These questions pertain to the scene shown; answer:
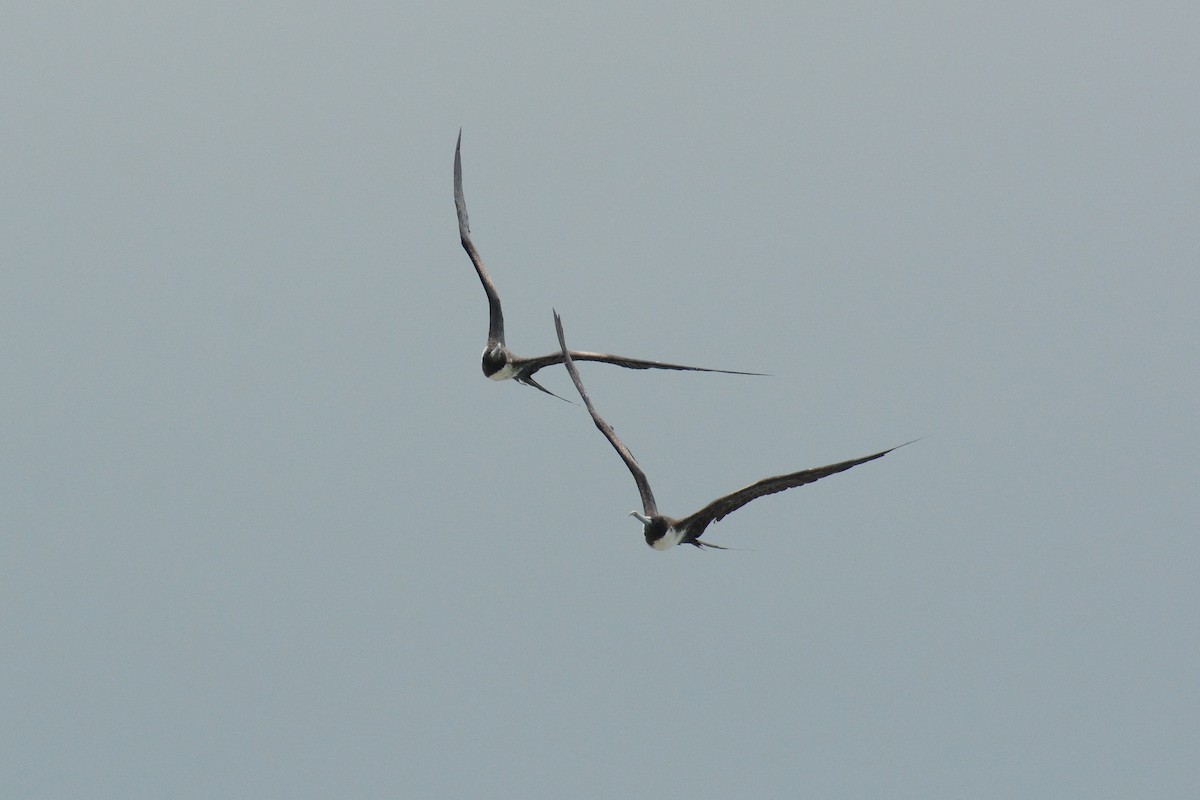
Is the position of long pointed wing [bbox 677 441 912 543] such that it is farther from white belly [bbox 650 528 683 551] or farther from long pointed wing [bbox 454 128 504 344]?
long pointed wing [bbox 454 128 504 344]

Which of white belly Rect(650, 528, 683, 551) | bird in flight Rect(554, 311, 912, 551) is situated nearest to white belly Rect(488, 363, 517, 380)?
bird in flight Rect(554, 311, 912, 551)

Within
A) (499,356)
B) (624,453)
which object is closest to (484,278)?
(499,356)

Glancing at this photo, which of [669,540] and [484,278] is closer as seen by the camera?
[669,540]

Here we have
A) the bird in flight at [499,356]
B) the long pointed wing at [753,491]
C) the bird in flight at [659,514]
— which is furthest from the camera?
the bird in flight at [499,356]

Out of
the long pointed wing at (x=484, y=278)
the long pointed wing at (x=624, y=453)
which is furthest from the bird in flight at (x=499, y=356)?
the long pointed wing at (x=624, y=453)

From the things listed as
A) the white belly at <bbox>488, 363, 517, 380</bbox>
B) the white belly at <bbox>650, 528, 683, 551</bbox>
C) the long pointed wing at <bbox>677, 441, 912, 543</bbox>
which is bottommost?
the white belly at <bbox>650, 528, 683, 551</bbox>

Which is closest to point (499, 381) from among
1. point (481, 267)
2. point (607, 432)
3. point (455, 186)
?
point (481, 267)

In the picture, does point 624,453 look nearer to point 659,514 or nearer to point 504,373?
point 659,514

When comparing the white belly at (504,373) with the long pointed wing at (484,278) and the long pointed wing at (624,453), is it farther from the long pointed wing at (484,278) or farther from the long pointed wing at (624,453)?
the long pointed wing at (624,453)

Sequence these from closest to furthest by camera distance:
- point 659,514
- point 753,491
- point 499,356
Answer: point 753,491, point 659,514, point 499,356

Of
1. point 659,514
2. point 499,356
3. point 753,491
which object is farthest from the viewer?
point 499,356

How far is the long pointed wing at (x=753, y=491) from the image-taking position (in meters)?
20.6

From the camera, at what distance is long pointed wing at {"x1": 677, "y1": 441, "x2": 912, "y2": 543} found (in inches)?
813

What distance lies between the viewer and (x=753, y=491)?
2214cm
